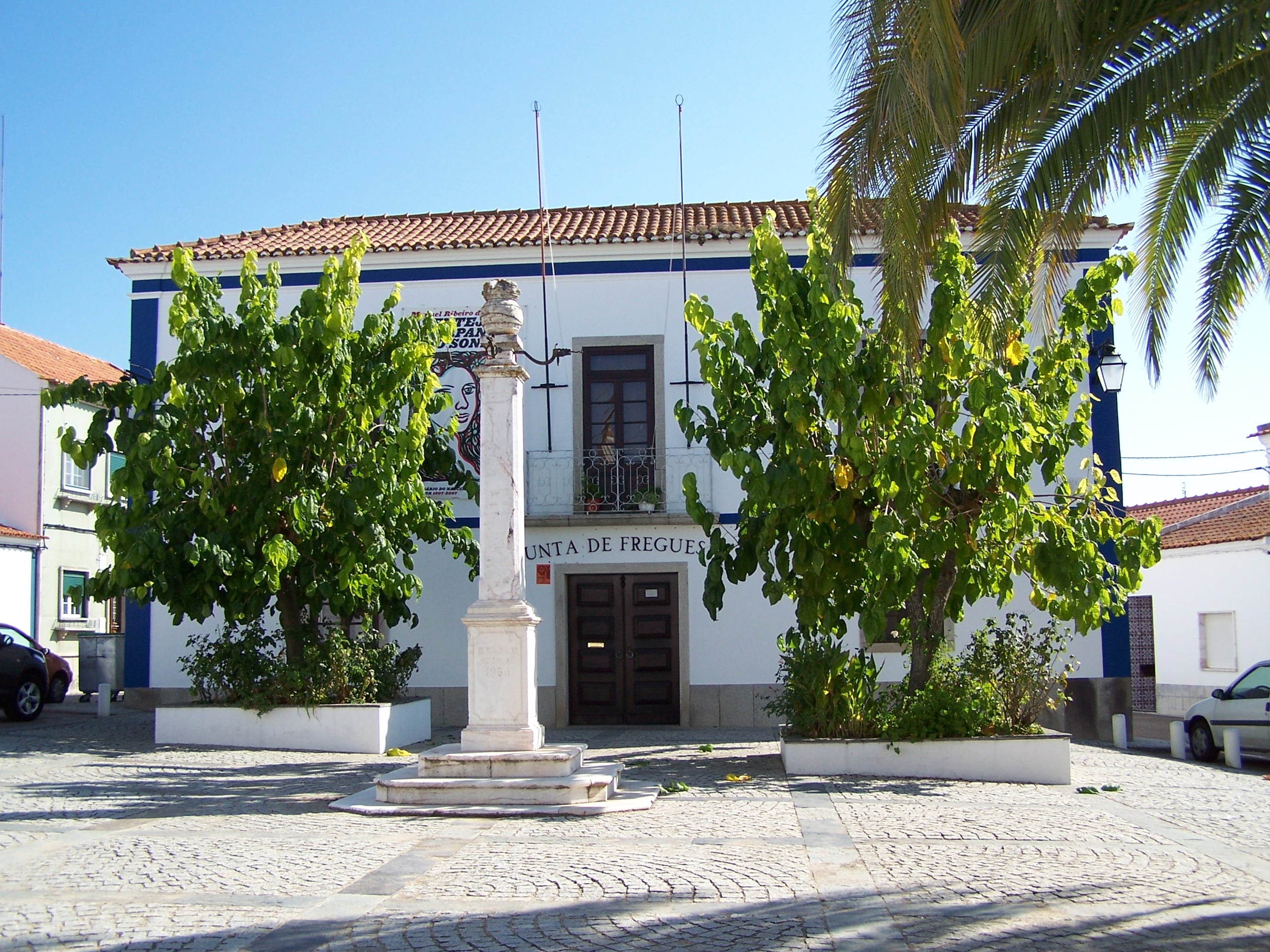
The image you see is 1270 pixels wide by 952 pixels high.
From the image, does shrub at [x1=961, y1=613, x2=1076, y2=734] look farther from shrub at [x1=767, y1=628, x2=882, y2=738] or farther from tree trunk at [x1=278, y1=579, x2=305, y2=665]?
tree trunk at [x1=278, y1=579, x2=305, y2=665]

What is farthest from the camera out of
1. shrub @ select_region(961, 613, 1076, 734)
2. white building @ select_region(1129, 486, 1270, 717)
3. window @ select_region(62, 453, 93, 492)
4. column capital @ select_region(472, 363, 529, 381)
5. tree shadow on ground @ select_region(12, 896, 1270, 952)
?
window @ select_region(62, 453, 93, 492)

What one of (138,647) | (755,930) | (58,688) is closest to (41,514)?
(58,688)

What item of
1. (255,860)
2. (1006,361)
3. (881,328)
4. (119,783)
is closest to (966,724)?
(1006,361)

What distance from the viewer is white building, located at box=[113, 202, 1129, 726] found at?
621 inches

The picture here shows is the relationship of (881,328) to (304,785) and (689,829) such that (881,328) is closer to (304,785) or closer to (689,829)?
(689,829)

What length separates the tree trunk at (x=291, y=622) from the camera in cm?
1366

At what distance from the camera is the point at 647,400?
16203mm

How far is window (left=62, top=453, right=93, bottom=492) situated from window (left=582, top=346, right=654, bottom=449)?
13.8m

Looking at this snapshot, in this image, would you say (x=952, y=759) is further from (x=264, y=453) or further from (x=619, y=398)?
(x=264, y=453)

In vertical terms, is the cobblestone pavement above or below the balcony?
below

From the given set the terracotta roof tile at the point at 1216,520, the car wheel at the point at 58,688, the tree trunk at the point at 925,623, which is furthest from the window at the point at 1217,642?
the car wheel at the point at 58,688

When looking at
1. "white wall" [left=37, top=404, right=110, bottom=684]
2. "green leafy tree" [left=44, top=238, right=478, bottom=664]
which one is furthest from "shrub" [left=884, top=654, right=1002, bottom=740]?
"white wall" [left=37, top=404, right=110, bottom=684]

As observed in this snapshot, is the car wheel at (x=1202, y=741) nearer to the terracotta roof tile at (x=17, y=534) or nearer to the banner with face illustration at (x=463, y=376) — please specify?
the banner with face illustration at (x=463, y=376)

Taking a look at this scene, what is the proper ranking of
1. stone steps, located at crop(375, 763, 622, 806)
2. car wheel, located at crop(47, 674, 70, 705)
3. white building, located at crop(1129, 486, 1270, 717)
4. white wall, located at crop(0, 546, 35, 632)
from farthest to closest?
white wall, located at crop(0, 546, 35, 632) → white building, located at crop(1129, 486, 1270, 717) → car wheel, located at crop(47, 674, 70, 705) → stone steps, located at crop(375, 763, 622, 806)
